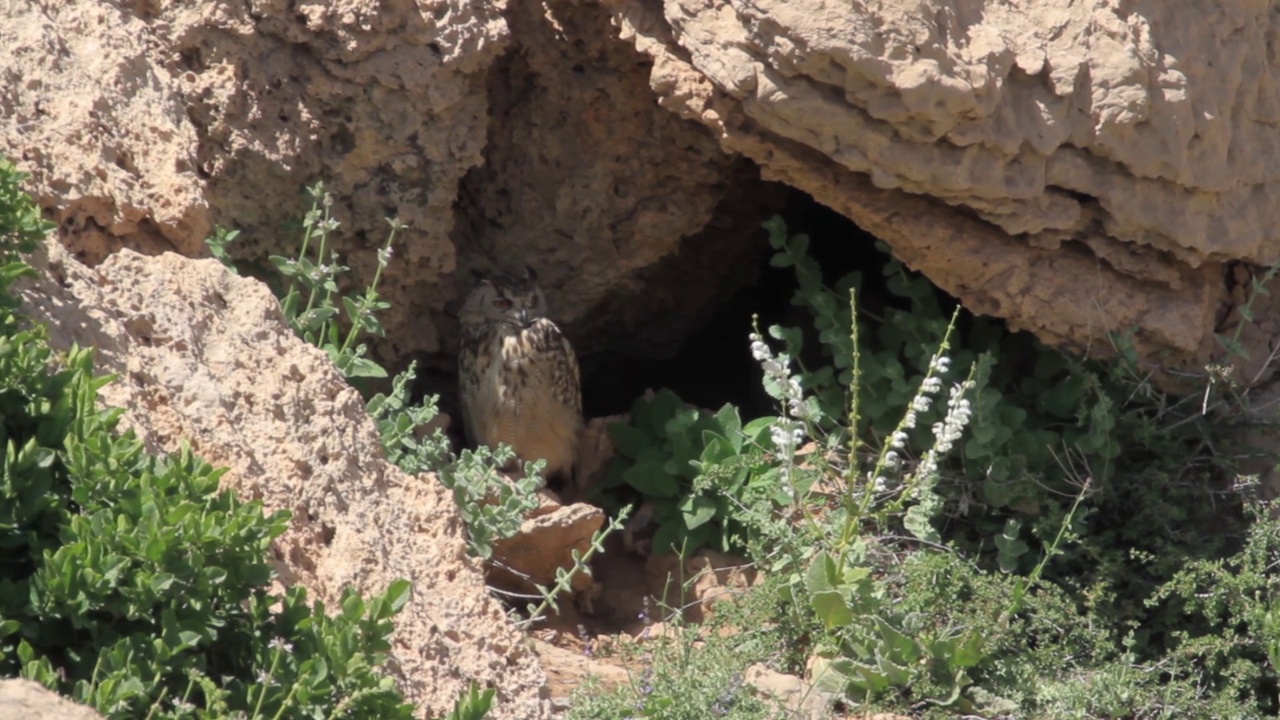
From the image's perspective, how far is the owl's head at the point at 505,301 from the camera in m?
5.30

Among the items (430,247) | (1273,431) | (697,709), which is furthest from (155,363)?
(1273,431)

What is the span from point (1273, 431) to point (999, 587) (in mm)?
1202

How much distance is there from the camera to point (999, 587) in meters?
4.37

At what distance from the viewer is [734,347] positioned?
6340 mm

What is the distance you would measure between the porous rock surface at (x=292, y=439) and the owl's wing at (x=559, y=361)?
1.81 m

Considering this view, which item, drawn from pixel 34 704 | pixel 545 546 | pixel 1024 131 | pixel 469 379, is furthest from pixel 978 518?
pixel 34 704

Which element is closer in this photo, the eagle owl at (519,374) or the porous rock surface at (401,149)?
the porous rock surface at (401,149)

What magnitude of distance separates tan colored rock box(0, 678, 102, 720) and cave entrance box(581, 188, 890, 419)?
4076mm

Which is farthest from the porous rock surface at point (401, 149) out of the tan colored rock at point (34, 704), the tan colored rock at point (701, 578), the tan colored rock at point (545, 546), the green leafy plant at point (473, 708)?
the tan colored rock at point (34, 704)

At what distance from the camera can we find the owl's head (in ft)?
17.4

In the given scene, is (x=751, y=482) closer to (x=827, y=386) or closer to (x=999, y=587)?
(x=827, y=386)

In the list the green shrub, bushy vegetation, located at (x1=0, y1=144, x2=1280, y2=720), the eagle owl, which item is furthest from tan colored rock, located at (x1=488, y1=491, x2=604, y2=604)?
the green shrub

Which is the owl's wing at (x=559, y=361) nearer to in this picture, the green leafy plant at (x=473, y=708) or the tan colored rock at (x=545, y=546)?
the tan colored rock at (x=545, y=546)

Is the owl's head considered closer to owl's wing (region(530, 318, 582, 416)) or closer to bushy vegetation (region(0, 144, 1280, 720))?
owl's wing (region(530, 318, 582, 416))
